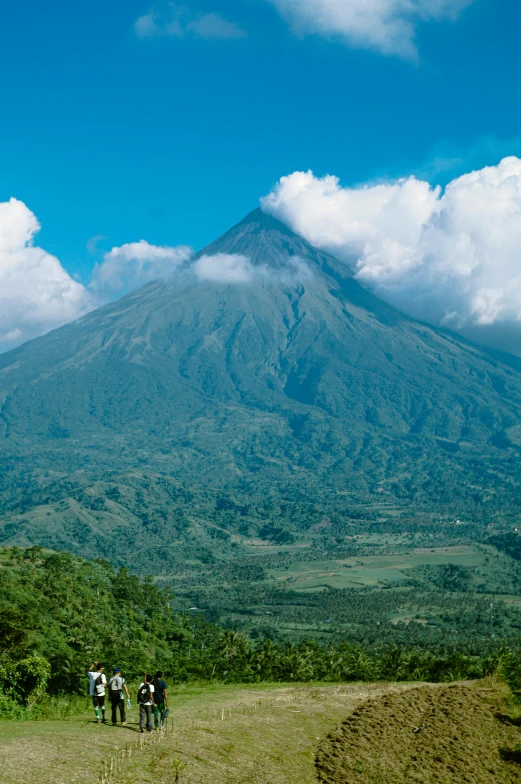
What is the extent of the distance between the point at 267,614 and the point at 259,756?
326 feet

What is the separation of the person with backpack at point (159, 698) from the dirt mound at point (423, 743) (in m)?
4.61

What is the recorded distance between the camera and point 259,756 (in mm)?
19734

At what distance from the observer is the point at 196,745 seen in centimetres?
1959

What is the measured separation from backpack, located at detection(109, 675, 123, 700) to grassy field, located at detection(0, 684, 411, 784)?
956 mm

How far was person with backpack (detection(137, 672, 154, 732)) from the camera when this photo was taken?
19.4 meters

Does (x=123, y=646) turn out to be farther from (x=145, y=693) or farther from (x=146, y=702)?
(x=145, y=693)

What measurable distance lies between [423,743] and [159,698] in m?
8.67

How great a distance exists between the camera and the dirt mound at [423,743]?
20172 mm

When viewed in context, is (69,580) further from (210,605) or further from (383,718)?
(210,605)

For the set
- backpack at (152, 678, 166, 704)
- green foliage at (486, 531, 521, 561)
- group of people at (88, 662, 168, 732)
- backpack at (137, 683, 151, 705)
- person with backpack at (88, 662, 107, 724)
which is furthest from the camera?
green foliage at (486, 531, 521, 561)

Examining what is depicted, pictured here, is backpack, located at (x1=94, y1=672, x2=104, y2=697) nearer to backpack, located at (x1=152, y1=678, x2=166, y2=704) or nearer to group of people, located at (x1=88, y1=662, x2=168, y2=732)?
group of people, located at (x1=88, y1=662, x2=168, y2=732)

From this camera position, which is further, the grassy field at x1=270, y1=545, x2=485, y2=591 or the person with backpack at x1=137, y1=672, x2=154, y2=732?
the grassy field at x1=270, y1=545, x2=485, y2=591

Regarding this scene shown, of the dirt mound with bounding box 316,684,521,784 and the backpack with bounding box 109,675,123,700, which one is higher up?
the backpack with bounding box 109,675,123,700

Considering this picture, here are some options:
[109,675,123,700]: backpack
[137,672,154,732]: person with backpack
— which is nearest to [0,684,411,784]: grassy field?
[137,672,154,732]: person with backpack
